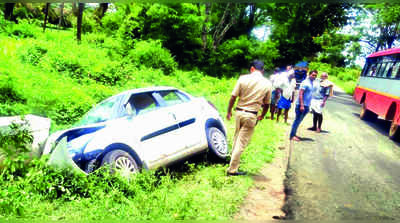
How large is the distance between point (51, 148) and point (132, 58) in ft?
12.0

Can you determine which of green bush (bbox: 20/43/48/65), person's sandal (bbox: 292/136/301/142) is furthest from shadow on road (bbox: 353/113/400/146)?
green bush (bbox: 20/43/48/65)

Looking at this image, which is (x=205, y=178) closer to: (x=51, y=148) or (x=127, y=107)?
(x=127, y=107)

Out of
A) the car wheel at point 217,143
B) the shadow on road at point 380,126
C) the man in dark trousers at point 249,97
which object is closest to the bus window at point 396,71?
the shadow on road at point 380,126

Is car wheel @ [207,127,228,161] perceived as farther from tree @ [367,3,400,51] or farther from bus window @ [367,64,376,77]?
bus window @ [367,64,376,77]

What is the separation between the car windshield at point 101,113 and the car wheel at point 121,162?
0.59 meters

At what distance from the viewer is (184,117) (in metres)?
4.79

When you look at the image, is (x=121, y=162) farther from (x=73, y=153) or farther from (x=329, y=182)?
(x=329, y=182)

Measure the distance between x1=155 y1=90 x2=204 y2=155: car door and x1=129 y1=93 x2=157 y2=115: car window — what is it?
0.24 metres

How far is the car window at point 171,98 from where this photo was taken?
15.8ft

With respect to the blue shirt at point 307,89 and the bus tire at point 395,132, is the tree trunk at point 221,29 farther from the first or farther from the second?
the bus tire at point 395,132

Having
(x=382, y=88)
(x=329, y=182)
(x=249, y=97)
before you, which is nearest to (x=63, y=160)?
(x=249, y=97)

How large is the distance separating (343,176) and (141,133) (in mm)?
3815

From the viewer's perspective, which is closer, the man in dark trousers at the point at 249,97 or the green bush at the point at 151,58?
the man in dark trousers at the point at 249,97

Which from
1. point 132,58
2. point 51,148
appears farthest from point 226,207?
point 132,58
